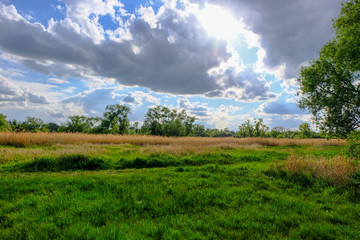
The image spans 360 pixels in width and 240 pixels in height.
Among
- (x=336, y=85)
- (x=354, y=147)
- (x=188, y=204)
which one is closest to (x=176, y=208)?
(x=188, y=204)

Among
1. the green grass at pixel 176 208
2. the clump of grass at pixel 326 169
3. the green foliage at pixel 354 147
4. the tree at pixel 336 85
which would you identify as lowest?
the green grass at pixel 176 208

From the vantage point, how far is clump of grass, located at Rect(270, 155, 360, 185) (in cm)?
735

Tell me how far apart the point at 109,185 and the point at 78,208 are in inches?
71.7

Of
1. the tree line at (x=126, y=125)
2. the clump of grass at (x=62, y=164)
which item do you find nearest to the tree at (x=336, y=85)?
the clump of grass at (x=62, y=164)

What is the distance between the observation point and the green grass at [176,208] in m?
3.63

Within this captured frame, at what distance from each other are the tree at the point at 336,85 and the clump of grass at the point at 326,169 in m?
5.65

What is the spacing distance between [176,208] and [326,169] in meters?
7.61

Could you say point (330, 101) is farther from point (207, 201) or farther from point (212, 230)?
point (212, 230)

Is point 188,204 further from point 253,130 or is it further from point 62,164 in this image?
point 253,130

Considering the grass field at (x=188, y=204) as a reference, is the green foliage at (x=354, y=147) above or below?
above

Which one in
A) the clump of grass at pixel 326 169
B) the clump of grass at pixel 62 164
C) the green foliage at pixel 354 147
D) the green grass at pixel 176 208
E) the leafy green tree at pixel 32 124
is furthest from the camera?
the leafy green tree at pixel 32 124

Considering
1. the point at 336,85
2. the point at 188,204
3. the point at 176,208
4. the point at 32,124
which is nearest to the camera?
the point at 176,208

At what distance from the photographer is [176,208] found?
471 centimetres

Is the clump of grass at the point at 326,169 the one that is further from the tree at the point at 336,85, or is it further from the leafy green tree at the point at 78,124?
the leafy green tree at the point at 78,124
